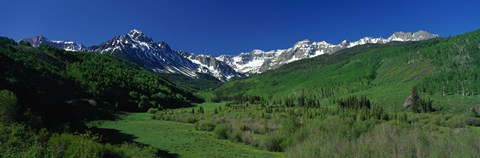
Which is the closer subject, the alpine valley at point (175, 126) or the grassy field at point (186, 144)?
the alpine valley at point (175, 126)

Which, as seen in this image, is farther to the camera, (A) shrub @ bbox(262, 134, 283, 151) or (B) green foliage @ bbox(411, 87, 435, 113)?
(B) green foliage @ bbox(411, 87, 435, 113)

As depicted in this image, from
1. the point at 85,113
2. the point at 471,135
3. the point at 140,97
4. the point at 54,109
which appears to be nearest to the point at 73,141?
the point at 54,109

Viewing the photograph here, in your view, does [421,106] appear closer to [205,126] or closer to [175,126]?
[205,126]

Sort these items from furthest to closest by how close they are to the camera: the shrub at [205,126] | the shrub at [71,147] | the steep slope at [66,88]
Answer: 1. the shrub at [205,126]
2. the steep slope at [66,88]
3. the shrub at [71,147]

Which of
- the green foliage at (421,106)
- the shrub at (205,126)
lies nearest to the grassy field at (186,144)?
the shrub at (205,126)

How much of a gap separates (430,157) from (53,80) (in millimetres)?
125087

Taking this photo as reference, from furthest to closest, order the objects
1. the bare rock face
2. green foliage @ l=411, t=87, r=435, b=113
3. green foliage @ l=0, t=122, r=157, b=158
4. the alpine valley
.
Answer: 1. the bare rock face
2. green foliage @ l=411, t=87, r=435, b=113
3. the alpine valley
4. green foliage @ l=0, t=122, r=157, b=158

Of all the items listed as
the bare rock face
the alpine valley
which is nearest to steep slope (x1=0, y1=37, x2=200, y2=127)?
the alpine valley

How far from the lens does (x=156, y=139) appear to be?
3093 inches

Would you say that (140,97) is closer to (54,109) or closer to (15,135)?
(54,109)

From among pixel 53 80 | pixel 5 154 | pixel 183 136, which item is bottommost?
pixel 183 136

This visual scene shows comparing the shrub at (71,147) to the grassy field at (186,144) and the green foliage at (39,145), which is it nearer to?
the green foliage at (39,145)

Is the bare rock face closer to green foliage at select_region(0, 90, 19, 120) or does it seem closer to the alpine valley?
the alpine valley

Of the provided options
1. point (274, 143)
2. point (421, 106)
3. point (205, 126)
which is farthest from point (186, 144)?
point (421, 106)
